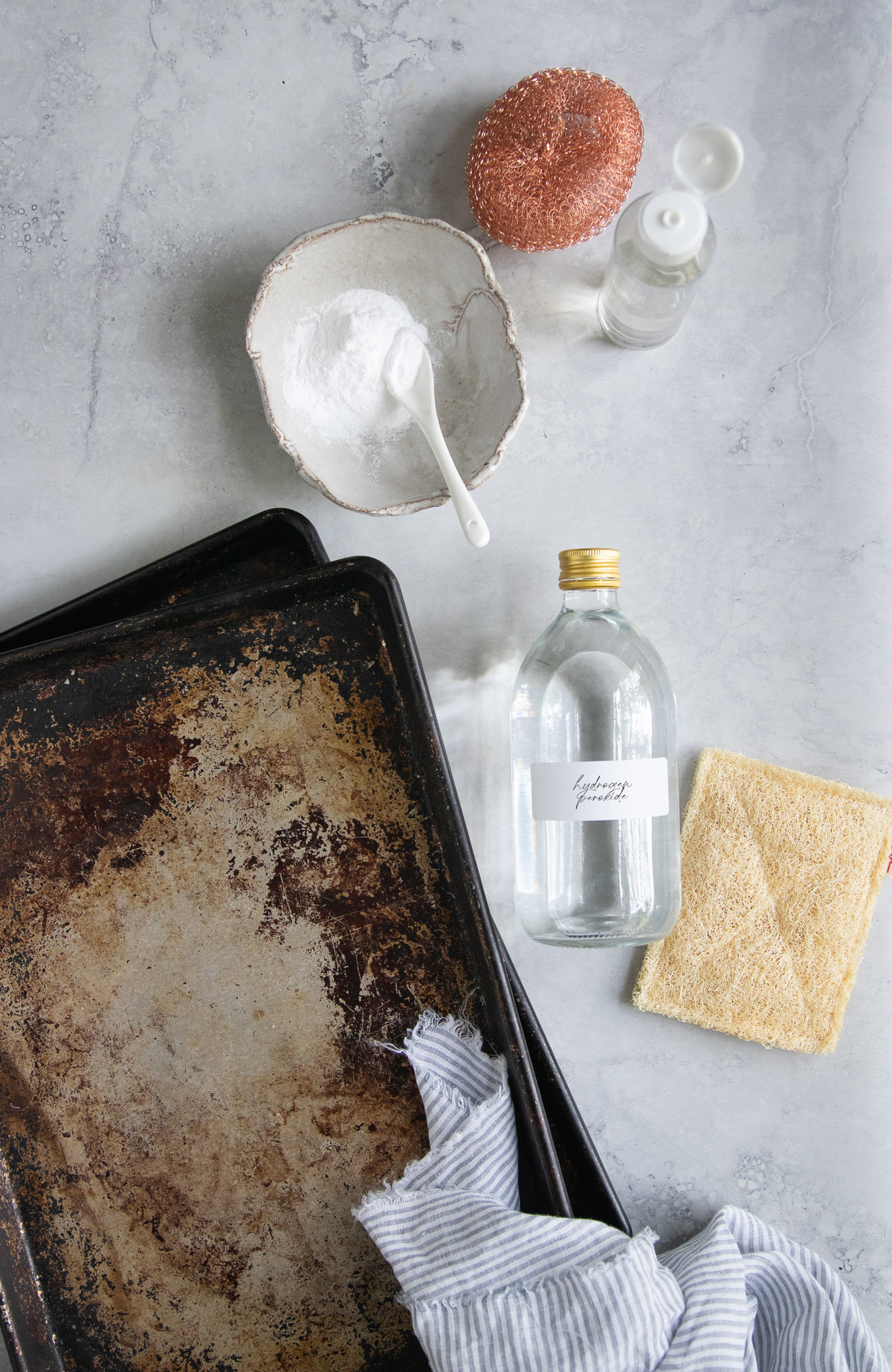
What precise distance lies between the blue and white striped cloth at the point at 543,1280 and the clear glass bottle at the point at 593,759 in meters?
0.13

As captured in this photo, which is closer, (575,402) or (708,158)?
(708,158)

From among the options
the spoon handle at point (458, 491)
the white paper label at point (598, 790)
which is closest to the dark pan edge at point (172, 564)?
the spoon handle at point (458, 491)

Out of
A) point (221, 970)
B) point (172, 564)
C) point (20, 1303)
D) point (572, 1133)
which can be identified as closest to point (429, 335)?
point (172, 564)

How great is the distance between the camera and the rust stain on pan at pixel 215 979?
1.94ft

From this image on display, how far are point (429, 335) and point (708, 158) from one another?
0.74ft

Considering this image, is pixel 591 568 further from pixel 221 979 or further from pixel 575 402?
pixel 221 979

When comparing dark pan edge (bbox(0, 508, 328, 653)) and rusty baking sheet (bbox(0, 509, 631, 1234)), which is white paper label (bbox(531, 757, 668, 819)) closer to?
rusty baking sheet (bbox(0, 509, 631, 1234))

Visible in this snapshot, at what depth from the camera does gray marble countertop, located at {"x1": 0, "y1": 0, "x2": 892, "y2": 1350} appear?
0.62 m

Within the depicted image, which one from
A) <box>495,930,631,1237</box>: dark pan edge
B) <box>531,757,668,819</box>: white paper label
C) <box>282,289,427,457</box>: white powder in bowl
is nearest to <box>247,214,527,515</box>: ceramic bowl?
<box>282,289,427,457</box>: white powder in bowl

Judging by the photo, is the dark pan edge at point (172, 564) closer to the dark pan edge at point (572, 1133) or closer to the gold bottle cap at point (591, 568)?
the gold bottle cap at point (591, 568)

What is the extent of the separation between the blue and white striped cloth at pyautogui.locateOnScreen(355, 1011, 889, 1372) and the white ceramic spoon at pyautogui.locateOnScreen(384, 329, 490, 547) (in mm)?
386

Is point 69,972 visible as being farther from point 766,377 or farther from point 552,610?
point 766,377

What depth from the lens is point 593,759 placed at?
62 cm

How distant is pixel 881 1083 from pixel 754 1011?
5.3 inches
